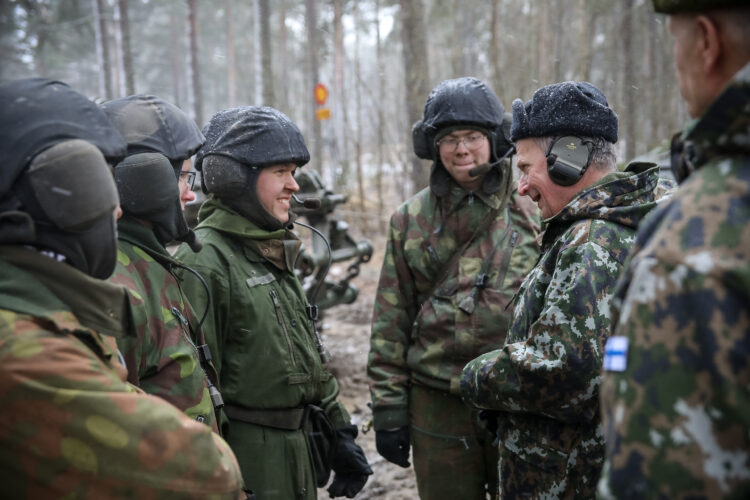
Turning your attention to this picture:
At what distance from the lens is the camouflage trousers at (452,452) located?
3453 mm

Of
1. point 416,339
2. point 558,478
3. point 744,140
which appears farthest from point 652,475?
point 416,339

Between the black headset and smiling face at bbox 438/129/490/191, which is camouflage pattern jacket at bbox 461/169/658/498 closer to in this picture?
the black headset

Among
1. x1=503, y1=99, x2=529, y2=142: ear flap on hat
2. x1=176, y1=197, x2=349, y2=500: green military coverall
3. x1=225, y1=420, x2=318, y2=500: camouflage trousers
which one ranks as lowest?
x1=225, y1=420, x2=318, y2=500: camouflage trousers

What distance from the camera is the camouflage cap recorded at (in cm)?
126

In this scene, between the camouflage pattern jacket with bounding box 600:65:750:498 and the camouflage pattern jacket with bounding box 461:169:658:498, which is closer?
the camouflage pattern jacket with bounding box 600:65:750:498

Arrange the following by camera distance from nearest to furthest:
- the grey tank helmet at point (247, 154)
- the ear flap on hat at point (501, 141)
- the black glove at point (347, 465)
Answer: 1. the grey tank helmet at point (247, 154)
2. the black glove at point (347, 465)
3. the ear flap on hat at point (501, 141)

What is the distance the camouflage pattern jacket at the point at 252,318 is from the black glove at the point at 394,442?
57 centimetres

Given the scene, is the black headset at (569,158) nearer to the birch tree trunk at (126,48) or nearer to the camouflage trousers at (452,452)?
the camouflage trousers at (452,452)

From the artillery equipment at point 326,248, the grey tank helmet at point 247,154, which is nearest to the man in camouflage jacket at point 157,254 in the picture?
the grey tank helmet at point 247,154

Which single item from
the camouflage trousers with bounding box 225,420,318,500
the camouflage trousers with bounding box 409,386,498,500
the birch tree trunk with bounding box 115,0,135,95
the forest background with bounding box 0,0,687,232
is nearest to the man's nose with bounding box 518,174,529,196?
the camouflage trousers with bounding box 409,386,498,500

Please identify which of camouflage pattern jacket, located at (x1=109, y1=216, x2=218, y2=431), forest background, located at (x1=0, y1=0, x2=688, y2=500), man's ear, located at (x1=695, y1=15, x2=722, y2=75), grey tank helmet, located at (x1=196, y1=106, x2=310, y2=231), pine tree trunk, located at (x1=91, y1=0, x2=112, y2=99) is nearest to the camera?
man's ear, located at (x1=695, y1=15, x2=722, y2=75)

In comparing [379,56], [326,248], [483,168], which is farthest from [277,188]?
[379,56]

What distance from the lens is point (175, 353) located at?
7.66 ft

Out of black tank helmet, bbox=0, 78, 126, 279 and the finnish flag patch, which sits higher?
black tank helmet, bbox=0, 78, 126, 279
